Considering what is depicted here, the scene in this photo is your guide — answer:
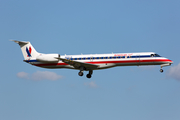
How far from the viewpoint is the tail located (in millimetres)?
43094

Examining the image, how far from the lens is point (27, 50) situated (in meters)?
43.3

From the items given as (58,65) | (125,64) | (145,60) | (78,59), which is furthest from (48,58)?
(145,60)

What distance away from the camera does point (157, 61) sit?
38.4 meters

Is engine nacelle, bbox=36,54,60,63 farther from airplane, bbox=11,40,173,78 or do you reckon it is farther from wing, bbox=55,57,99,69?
wing, bbox=55,57,99,69

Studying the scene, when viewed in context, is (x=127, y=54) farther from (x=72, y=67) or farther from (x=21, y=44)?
(x=21, y=44)

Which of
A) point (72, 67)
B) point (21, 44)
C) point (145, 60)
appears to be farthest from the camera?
point (21, 44)

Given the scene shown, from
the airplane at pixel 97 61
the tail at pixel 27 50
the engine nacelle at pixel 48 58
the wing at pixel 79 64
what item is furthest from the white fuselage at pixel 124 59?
the tail at pixel 27 50

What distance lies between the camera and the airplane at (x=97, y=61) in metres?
38.4

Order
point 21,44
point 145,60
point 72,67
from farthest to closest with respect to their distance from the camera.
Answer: point 21,44, point 72,67, point 145,60

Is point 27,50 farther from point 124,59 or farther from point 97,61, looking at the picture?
point 124,59

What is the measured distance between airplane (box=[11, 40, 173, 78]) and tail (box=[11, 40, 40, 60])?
101 centimetres

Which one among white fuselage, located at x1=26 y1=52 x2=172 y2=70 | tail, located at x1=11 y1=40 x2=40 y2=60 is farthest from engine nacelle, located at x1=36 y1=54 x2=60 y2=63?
white fuselage, located at x1=26 y1=52 x2=172 y2=70

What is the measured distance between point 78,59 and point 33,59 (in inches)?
285

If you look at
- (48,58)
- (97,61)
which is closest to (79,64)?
(97,61)
